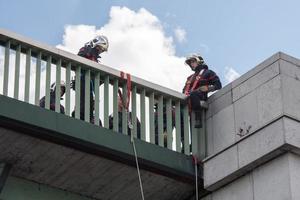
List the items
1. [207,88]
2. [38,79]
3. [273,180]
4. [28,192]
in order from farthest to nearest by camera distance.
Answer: [207,88] < [28,192] < [38,79] < [273,180]

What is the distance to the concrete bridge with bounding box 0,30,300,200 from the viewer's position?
16109 millimetres

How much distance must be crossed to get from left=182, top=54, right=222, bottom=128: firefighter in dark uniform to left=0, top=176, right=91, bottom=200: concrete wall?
270 cm

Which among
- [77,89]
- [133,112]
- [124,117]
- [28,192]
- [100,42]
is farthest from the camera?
[100,42]

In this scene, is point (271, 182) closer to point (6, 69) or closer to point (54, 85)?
point (54, 85)

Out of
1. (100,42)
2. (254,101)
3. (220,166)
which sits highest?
(100,42)

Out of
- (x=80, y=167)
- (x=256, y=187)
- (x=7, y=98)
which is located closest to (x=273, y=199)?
(x=256, y=187)

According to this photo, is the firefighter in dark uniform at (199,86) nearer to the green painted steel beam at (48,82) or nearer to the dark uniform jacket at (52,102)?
the dark uniform jacket at (52,102)

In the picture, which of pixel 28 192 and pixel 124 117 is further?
pixel 124 117

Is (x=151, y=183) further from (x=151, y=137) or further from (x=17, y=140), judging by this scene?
(x=17, y=140)

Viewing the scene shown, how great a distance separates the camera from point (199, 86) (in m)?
18.4

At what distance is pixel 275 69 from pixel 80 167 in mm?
3596

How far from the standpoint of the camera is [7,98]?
51.9 feet

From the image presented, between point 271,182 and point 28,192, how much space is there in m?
3.96

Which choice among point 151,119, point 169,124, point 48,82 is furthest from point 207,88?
point 48,82
